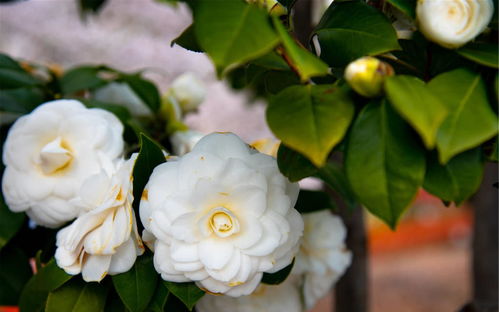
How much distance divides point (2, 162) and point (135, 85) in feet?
0.55

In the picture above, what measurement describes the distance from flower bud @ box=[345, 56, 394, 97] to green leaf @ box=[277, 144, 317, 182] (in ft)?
0.23

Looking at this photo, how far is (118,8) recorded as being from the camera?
10.0 ft

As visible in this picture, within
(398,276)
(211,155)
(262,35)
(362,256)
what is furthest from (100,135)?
(398,276)

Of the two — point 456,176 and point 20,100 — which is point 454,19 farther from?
point 20,100

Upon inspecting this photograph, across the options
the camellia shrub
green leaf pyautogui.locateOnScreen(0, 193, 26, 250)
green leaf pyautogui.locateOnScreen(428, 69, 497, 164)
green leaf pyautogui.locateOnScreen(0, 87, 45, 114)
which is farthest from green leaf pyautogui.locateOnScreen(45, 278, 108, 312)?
green leaf pyautogui.locateOnScreen(428, 69, 497, 164)

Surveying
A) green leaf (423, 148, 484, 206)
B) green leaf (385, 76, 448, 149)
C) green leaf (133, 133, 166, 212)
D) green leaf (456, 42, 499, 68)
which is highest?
green leaf (456, 42, 499, 68)

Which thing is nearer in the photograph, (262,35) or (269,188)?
(262,35)

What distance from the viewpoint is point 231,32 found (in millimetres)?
324

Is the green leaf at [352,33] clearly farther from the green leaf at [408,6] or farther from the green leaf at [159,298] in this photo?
the green leaf at [159,298]

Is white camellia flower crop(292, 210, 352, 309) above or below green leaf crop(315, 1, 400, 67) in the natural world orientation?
below

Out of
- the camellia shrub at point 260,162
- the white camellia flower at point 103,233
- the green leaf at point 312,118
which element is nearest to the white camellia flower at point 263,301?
the camellia shrub at point 260,162

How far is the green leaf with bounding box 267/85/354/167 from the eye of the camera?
1.13 ft

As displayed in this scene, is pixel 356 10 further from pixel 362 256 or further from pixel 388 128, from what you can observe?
pixel 362 256

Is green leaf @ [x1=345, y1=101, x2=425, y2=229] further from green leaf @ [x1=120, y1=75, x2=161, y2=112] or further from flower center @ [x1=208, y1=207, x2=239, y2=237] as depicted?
green leaf @ [x1=120, y1=75, x2=161, y2=112]
